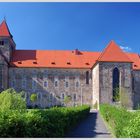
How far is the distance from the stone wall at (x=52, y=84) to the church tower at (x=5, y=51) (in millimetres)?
1746

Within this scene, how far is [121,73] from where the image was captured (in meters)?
53.0

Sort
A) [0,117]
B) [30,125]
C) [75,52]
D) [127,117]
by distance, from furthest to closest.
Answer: [75,52] < [127,117] < [30,125] < [0,117]

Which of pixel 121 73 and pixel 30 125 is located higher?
pixel 121 73

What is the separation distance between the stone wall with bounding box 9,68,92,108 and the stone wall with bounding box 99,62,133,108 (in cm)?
582

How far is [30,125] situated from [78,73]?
151 feet

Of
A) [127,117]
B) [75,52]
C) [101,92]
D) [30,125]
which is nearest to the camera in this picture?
[30,125]

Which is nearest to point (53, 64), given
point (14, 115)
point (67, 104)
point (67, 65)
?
point (67, 65)

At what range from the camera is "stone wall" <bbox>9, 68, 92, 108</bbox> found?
187 ft

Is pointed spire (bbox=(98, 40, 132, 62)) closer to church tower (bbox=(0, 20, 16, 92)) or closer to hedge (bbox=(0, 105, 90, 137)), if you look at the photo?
church tower (bbox=(0, 20, 16, 92))

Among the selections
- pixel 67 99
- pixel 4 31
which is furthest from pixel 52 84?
pixel 4 31

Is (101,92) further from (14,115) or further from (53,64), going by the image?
(14,115)

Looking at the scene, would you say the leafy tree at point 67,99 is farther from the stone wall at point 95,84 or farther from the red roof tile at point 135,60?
the red roof tile at point 135,60

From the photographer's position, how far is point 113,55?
176ft

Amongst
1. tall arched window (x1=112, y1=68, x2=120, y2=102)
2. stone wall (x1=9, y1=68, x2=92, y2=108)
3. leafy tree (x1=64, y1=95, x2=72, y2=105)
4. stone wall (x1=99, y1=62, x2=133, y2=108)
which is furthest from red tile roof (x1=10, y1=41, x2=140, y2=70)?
leafy tree (x1=64, y1=95, x2=72, y2=105)
